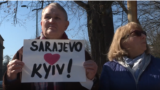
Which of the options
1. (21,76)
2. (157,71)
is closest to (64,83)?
(21,76)

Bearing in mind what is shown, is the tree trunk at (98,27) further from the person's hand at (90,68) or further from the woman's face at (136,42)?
the person's hand at (90,68)

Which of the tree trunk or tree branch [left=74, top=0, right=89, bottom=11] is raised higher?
tree branch [left=74, top=0, right=89, bottom=11]

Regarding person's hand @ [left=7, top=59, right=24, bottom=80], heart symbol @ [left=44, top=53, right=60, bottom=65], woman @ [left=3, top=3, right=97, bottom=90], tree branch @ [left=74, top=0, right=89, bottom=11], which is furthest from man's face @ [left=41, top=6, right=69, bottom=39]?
tree branch @ [left=74, top=0, right=89, bottom=11]

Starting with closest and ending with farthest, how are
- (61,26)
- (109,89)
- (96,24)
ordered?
(61,26) < (109,89) < (96,24)

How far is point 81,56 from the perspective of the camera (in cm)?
196

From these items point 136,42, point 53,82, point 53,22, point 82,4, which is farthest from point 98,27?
point 53,82

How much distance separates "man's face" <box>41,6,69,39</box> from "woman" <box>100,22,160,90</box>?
2.38 feet

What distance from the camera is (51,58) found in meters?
1.90

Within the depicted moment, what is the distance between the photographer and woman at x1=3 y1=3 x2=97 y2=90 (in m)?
1.83

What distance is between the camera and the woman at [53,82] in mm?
1829

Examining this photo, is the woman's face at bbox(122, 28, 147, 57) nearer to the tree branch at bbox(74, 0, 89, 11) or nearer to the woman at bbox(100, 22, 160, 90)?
the woman at bbox(100, 22, 160, 90)

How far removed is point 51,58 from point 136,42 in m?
1.01

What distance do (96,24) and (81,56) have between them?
3.50 metres

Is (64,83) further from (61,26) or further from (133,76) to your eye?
(133,76)
